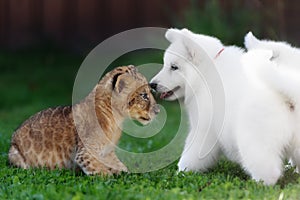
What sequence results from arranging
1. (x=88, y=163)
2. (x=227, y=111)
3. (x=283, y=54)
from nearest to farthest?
1. (x=227, y=111)
2. (x=88, y=163)
3. (x=283, y=54)

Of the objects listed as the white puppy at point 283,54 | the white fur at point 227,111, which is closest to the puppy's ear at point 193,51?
the white fur at point 227,111

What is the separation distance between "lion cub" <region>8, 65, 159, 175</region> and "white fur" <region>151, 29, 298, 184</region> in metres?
0.23

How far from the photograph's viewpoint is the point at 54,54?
15922 millimetres

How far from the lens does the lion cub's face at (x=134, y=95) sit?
6.12 metres

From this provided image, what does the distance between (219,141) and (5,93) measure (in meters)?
8.92

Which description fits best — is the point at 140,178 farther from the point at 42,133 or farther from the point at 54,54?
the point at 54,54

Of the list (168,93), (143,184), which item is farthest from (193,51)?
(143,184)

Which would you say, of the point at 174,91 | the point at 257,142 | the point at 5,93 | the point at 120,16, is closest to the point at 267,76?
the point at 257,142

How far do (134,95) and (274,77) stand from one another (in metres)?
1.41

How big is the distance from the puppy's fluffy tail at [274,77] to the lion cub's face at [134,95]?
1.03m

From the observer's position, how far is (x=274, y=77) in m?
5.35

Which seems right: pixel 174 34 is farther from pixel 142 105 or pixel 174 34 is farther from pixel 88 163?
pixel 88 163

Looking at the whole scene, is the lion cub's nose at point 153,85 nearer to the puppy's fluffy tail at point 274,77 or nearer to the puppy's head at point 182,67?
the puppy's head at point 182,67

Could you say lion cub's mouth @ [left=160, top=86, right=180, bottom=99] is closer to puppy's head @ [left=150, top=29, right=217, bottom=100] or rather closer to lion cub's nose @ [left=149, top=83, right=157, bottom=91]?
puppy's head @ [left=150, top=29, right=217, bottom=100]
